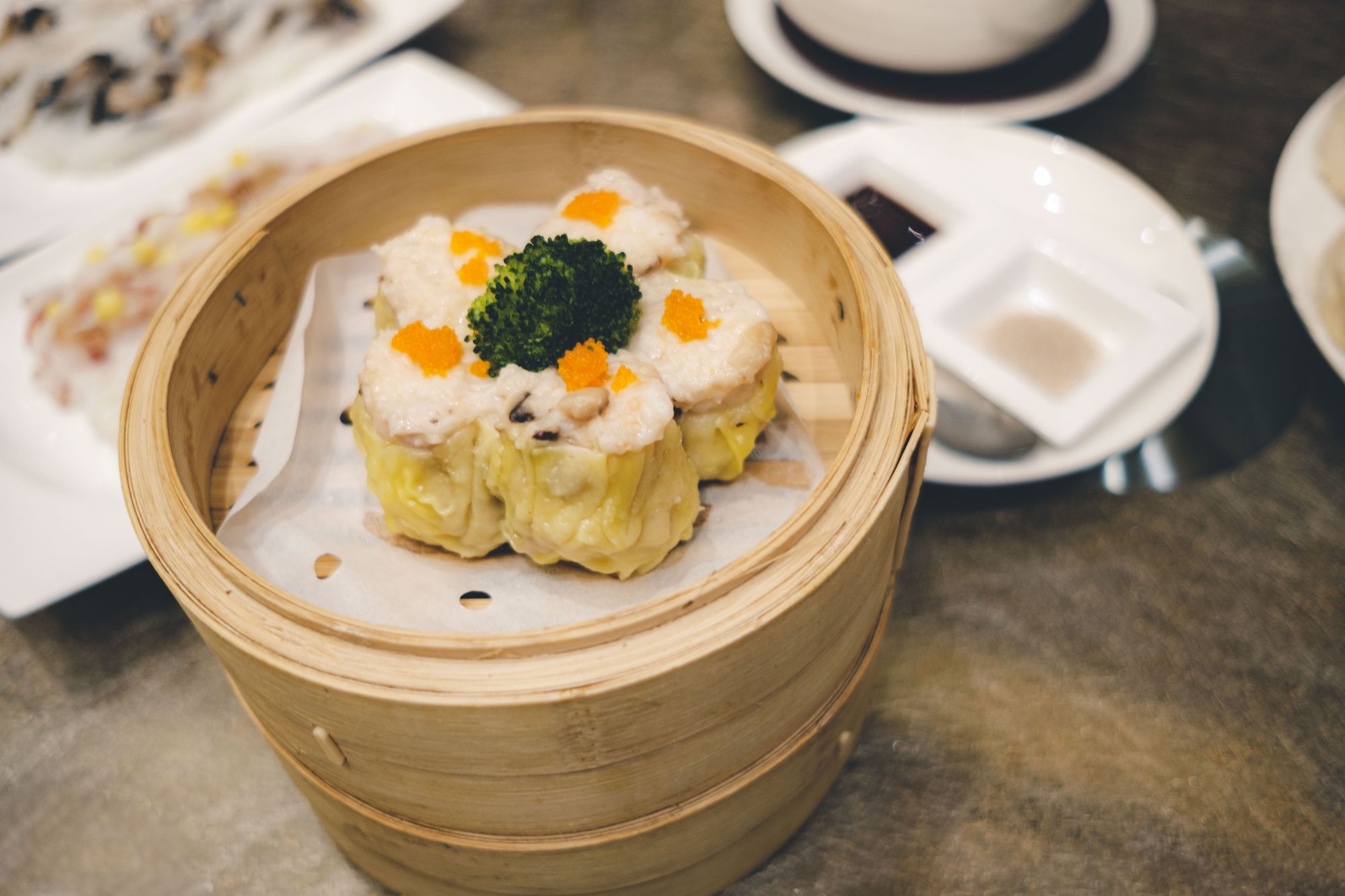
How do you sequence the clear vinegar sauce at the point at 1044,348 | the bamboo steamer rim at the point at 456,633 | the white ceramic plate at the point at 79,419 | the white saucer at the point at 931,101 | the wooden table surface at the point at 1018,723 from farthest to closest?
the white saucer at the point at 931,101 < the clear vinegar sauce at the point at 1044,348 < the white ceramic plate at the point at 79,419 < the wooden table surface at the point at 1018,723 < the bamboo steamer rim at the point at 456,633

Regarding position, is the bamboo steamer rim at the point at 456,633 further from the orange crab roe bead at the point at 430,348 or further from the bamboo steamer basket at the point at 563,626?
the orange crab roe bead at the point at 430,348

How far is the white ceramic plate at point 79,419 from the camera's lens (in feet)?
5.55

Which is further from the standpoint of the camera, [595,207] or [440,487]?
[595,207]

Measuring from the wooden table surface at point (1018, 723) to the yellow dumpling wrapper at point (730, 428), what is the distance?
67 centimetres

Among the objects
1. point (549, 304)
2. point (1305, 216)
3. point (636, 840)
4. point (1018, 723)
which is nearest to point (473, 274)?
point (549, 304)

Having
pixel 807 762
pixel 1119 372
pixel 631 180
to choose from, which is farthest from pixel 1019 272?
pixel 807 762

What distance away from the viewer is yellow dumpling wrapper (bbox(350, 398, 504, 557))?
3.92 feet

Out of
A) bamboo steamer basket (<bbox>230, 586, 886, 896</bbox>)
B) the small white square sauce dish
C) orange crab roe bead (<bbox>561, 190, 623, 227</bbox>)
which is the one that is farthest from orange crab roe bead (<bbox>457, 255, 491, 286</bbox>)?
the small white square sauce dish

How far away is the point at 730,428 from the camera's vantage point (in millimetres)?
1254

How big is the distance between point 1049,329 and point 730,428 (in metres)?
1.07

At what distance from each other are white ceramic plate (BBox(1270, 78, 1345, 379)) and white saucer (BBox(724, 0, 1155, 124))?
48 cm

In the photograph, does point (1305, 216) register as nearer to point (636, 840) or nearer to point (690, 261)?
point (690, 261)

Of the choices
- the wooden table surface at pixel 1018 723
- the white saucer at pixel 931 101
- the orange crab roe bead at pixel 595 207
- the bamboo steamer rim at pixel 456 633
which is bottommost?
the wooden table surface at pixel 1018 723

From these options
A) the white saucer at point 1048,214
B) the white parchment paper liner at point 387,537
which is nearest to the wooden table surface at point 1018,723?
the white saucer at point 1048,214
